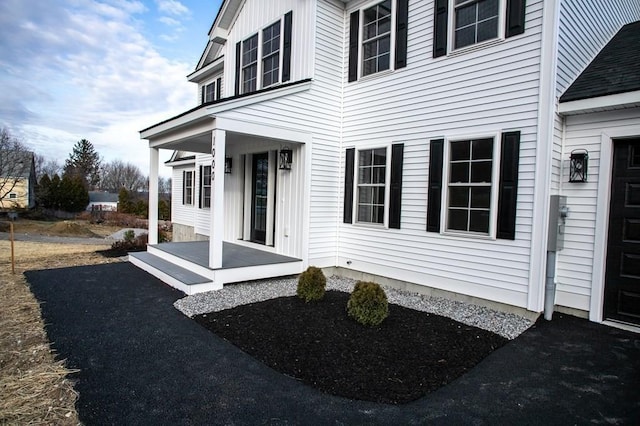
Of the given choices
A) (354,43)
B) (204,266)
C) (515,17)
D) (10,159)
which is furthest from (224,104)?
(10,159)

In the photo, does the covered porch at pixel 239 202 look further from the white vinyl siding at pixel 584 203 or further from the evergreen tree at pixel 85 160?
the evergreen tree at pixel 85 160

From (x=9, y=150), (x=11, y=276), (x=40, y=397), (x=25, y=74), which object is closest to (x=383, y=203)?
(x=40, y=397)

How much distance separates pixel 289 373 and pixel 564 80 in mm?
5269

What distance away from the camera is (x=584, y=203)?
464 cm

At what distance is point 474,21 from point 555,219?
331 centimetres

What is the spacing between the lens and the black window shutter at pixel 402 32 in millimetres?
6137

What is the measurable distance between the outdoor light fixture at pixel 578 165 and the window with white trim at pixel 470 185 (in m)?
1.01

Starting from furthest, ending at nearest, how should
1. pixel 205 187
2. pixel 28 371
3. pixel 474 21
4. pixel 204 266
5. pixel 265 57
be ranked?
1. pixel 205 187
2. pixel 265 57
3. pixel 204 266
4. pixel 474 21
5. pixel 28 371

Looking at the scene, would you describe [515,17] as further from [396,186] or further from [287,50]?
[287,50]

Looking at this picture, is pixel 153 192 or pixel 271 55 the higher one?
pixel 271 55

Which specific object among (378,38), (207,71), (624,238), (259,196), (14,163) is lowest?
(624,238)

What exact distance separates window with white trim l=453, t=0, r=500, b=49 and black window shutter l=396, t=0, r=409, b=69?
906 mm

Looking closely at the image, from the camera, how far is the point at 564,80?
475 centimetres

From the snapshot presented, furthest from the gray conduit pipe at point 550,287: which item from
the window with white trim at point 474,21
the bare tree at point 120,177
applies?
the bare tree at point 120,177
